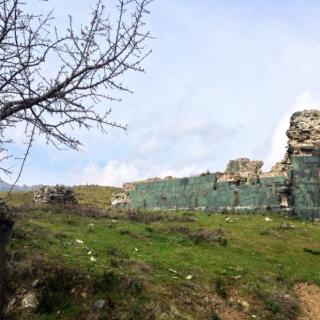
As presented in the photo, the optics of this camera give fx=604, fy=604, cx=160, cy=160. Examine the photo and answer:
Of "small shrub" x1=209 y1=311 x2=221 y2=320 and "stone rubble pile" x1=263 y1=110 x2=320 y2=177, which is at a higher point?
"stone rubble pile" x1=263 y1=110 x2=320 y2=177

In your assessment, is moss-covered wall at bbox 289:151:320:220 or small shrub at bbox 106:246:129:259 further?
moss-covered wall at bbox 289:151:320:220

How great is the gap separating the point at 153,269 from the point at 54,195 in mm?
13624

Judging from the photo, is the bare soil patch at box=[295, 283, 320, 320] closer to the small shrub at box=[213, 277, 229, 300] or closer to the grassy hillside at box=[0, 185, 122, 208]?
the small shrub at box=[213, 277, 229, 300]

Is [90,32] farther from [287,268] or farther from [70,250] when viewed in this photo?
[287,268]

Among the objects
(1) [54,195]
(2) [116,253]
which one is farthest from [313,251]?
(1) [54,195]

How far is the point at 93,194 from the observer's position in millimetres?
46750

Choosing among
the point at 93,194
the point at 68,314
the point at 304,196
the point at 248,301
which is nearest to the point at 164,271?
the point at 248,301

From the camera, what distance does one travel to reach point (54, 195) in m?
27.5

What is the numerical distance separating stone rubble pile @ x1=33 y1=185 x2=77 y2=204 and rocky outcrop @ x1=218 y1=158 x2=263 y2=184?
7427 mm

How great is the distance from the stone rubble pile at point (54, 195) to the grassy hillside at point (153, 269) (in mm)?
5792

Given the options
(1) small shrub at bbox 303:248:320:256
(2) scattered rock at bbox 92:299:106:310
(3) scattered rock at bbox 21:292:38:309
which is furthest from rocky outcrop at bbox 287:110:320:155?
(3) scattered rock at bbox 21:292:38:309

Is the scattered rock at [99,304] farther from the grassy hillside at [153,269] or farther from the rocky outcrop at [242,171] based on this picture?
the rocky outcrop at [242,171]

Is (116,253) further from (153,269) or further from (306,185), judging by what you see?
(306,185)

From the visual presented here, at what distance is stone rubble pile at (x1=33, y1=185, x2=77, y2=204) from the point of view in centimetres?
2725
